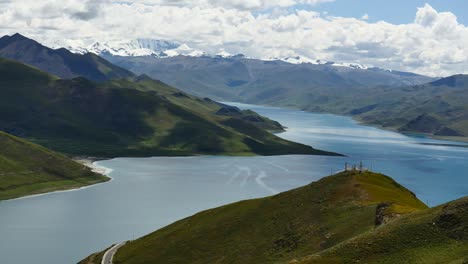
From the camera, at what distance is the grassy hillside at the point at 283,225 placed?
345 feet

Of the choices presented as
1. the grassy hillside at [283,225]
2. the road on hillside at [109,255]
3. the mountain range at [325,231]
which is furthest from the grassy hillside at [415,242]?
the road on hillside at [109,255]

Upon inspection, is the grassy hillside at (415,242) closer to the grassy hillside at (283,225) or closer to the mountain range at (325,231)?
the mountain range at (325,231)

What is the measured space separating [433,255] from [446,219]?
366 inches

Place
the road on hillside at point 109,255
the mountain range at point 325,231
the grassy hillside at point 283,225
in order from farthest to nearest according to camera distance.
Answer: the road on hillside at point 109,255 < the grassy hillside at point 283,225 < the mountain range at point 325,231

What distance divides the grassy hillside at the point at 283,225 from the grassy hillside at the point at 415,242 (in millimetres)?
13121

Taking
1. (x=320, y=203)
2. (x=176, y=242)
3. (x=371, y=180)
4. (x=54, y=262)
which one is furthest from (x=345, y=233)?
(x=54, y=262)

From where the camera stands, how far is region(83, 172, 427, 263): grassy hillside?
345 feet

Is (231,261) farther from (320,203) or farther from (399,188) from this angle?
(399,188)

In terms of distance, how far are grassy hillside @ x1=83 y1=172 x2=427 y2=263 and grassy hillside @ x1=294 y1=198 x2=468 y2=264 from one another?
13.1 metres

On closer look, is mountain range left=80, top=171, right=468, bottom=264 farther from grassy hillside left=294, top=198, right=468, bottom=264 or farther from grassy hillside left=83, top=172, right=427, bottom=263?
grassy hillside left=83, top=172, right=427, bottom=263

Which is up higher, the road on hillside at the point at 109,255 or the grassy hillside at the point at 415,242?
the grassy hillside at the point at 415,242

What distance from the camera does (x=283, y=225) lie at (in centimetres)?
12194

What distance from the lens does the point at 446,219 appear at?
262ft

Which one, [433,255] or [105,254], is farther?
[105,254]
